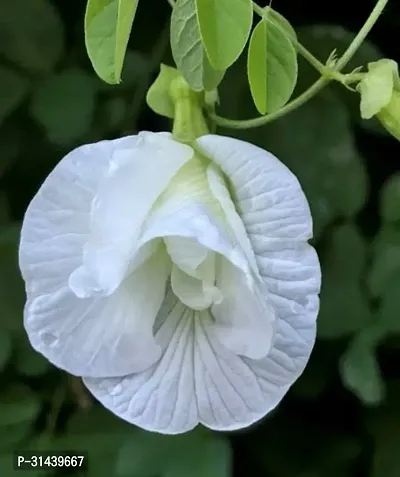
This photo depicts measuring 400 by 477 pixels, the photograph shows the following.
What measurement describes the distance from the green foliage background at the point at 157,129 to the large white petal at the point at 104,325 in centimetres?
18

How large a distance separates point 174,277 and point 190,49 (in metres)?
0.12

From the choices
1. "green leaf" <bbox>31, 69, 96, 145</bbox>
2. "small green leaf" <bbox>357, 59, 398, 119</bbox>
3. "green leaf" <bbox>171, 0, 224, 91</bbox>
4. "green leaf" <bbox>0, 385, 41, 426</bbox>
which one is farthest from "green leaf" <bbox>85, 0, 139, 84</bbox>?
"green leaf" <bbox>0, 385, 41, 426</bbox>

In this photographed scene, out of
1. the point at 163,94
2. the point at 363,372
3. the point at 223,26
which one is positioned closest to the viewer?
the point at 223,26

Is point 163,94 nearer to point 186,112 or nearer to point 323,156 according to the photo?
point 186,112

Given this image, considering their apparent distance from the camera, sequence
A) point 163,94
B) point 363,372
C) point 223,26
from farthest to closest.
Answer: point 363,372
point 163,94
point 223,26

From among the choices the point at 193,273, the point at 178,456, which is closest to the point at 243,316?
the point at 193,273

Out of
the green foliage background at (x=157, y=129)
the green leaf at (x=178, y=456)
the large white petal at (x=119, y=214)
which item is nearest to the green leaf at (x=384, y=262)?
the green foliage background at (x=157, y=129)

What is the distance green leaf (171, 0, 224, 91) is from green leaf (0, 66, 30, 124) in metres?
0.24

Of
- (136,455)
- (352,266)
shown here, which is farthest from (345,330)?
(136,455)

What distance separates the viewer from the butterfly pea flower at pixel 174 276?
46 centimetres

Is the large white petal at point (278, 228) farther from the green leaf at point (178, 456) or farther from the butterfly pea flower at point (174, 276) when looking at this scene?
the green leaf at point (178, 456)

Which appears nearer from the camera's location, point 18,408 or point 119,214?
point 119,214

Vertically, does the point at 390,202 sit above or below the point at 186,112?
below

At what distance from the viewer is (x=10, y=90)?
671 mm
